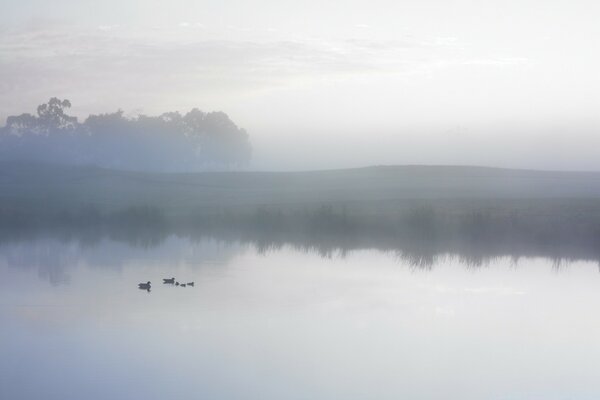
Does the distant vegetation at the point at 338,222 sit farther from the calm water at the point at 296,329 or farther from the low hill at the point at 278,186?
the calm water at the point at 296,329

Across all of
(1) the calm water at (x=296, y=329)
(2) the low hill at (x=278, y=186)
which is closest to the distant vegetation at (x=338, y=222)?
(2) the low hill at (x=278, y=186)

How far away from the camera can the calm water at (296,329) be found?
459 inches

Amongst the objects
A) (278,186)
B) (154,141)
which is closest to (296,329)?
(278,186)

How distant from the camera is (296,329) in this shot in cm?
1490

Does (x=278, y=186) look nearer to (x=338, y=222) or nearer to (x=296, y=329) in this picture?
(x=338, y=222)

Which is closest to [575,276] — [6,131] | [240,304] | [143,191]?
[240,304]

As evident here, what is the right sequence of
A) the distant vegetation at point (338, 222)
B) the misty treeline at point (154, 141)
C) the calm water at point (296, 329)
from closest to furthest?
the calm water at point (296, 329), the distant vegetation at point (338, 222), the misty treeline at point (154, 141)

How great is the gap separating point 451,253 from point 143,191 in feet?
109

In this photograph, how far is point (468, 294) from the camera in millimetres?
19016

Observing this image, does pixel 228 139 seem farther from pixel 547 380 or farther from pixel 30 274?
pixel 547 380

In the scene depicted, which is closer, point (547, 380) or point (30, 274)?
point (547, 380)

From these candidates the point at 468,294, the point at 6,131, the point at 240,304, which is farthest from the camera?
the point at 6,131

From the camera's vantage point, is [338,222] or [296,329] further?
[338,222]

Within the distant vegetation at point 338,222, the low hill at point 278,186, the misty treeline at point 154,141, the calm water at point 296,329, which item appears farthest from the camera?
the misty treeline at point 154,141
